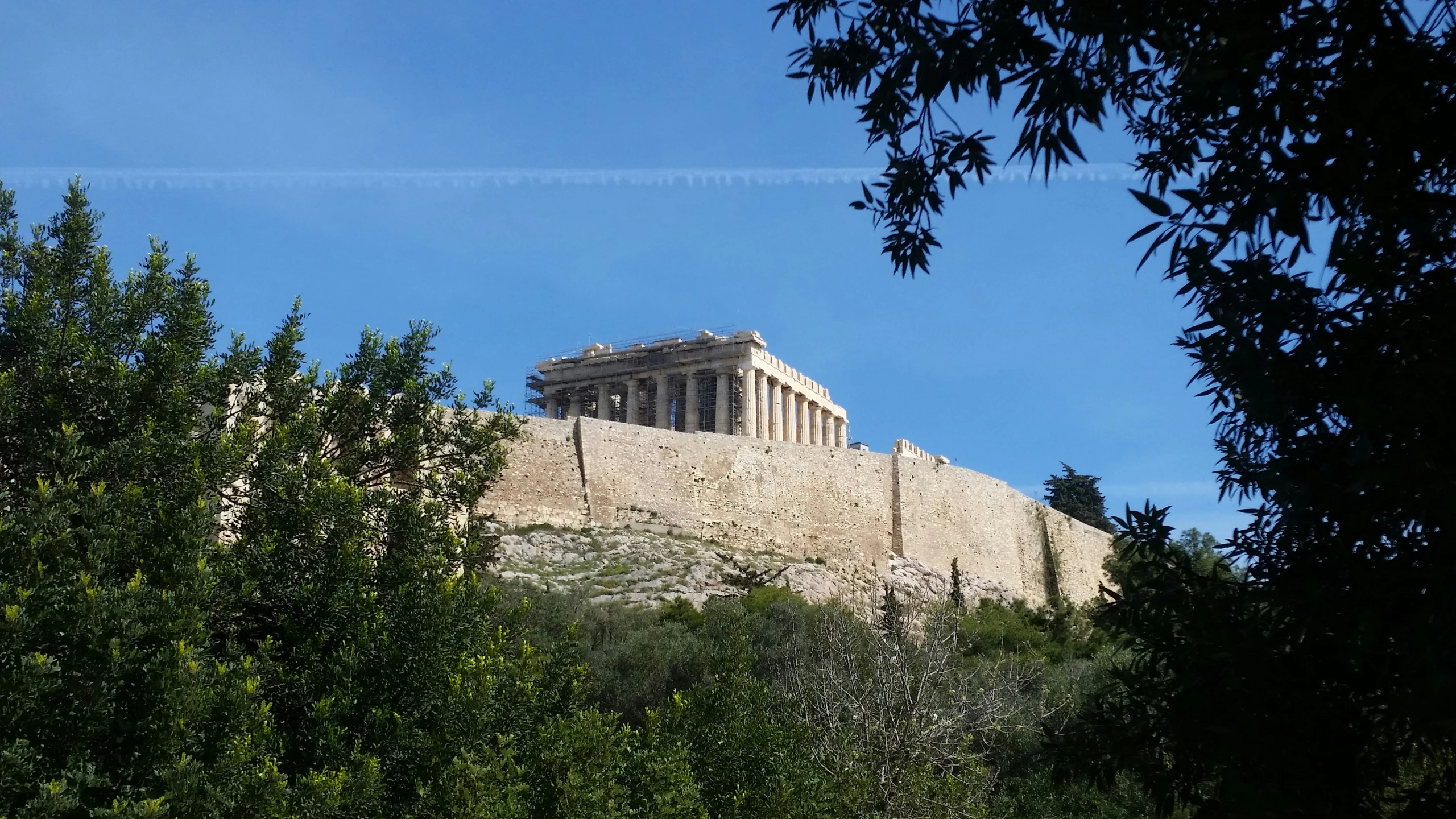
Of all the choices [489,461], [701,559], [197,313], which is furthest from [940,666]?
[701,559]

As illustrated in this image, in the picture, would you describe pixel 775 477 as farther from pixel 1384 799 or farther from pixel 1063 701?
pixel 1384 799

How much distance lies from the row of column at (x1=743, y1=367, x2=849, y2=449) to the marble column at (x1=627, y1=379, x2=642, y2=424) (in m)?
4.10

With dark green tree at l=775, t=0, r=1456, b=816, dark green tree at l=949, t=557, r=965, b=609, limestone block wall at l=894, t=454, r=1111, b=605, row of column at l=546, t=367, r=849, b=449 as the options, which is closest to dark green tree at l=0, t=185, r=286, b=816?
dark green tree at l=775, t=0, r=1456, b=816

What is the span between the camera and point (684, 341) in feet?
125

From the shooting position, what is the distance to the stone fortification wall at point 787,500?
27.5m

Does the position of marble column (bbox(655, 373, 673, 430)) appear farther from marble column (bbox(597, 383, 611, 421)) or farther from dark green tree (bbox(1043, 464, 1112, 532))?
dark green tree (bbox(1043, 464, 1112, 532))

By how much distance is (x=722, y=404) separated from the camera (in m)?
36.7

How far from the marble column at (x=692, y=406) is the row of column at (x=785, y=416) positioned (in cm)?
177

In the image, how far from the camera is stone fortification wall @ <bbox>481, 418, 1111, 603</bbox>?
2750cm

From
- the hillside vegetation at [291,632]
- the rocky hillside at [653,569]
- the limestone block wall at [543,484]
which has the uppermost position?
the limestone block wall at [543,484]

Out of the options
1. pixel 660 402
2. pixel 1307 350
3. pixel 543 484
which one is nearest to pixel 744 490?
pixel 543 484

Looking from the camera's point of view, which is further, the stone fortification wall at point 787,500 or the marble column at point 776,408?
the marble column at point 776,408

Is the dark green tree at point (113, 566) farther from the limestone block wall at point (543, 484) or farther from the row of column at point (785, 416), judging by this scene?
the row of column at point (785, 416)

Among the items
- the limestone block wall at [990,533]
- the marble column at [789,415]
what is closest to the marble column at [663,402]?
the marble column at [789,415]
